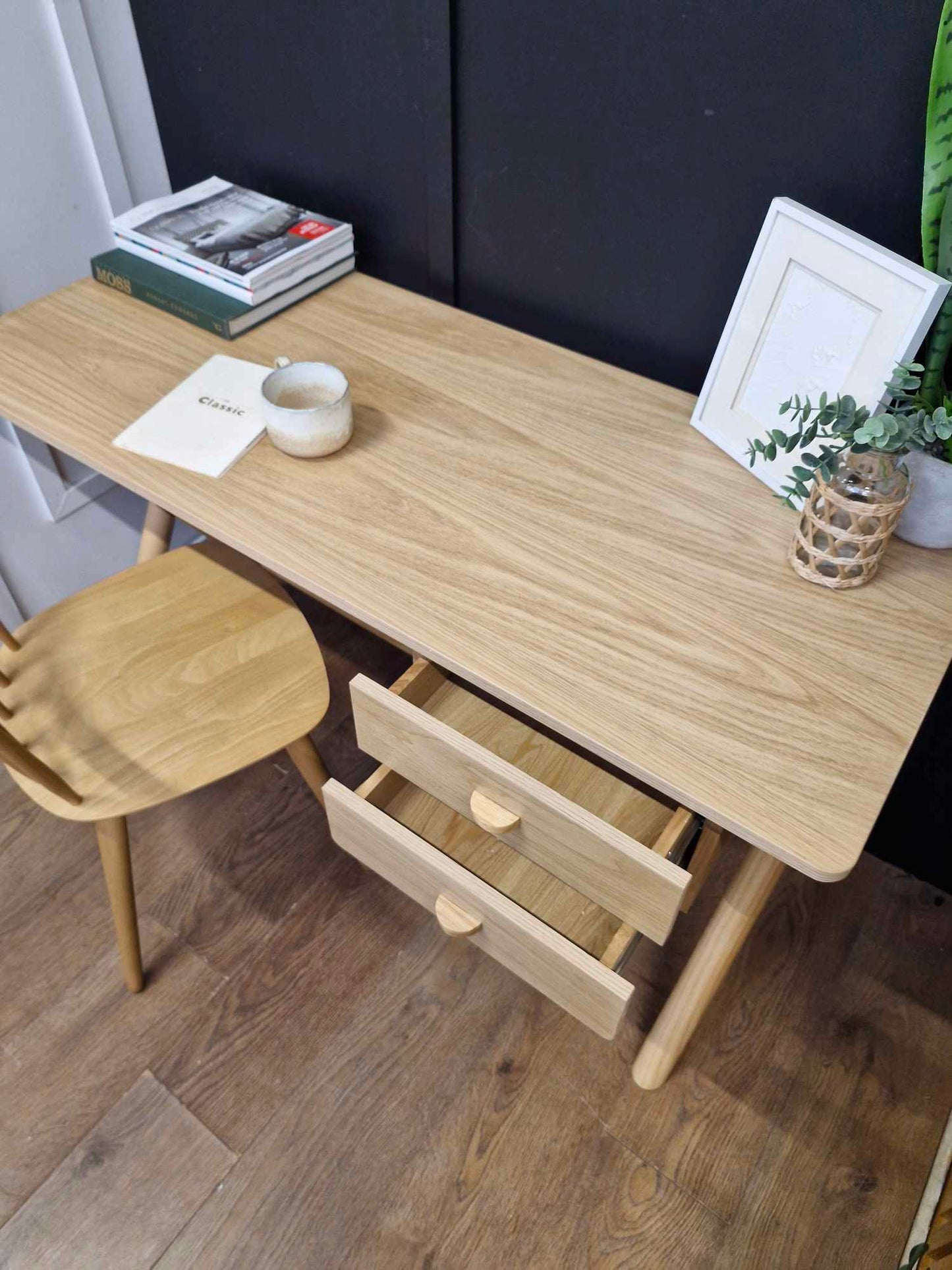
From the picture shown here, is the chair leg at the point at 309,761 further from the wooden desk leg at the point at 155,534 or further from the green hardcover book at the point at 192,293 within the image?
the green hardcover book at the point at 192,293

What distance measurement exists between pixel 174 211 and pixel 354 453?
1.81ft

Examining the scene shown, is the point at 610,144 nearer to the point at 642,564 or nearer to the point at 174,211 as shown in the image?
the point at 642,564

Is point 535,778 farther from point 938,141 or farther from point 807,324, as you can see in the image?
point 938,141

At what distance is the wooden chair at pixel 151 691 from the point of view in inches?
39.5

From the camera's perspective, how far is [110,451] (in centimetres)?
99

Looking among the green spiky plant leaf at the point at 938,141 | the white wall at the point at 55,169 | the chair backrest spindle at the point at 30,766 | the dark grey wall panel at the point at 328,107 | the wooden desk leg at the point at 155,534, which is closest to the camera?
the green spiky plant leaf at the point at 938,141

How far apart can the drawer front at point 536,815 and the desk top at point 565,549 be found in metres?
0.08

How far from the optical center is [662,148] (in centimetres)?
97

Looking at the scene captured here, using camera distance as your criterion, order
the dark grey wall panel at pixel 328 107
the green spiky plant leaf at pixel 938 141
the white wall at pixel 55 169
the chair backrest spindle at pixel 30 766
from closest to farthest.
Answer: the green spiky plant leaf at pixel 938 141
the chair backrest spindle at pixel 30 766
the dark grey wall panel at pixel 328 107
the white wall at pixel 55 169

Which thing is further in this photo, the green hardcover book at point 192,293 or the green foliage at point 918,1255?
the green hardcover book at point 192,293

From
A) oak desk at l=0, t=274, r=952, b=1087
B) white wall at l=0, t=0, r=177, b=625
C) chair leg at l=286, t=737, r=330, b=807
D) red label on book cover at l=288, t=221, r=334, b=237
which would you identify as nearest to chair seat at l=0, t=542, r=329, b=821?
chair leg at l=286, t=737, r=330, b=807

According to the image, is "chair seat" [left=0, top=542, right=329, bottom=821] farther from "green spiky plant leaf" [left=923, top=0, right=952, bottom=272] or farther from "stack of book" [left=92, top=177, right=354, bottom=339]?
"green spiky plant leaf" [left=923, top=0, right=952, bottom=272]

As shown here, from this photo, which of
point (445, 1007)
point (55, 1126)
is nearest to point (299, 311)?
point (445, 1007)

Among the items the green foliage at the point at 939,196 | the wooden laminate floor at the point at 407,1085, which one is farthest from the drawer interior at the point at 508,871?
the green foliage at the point at 939,196
